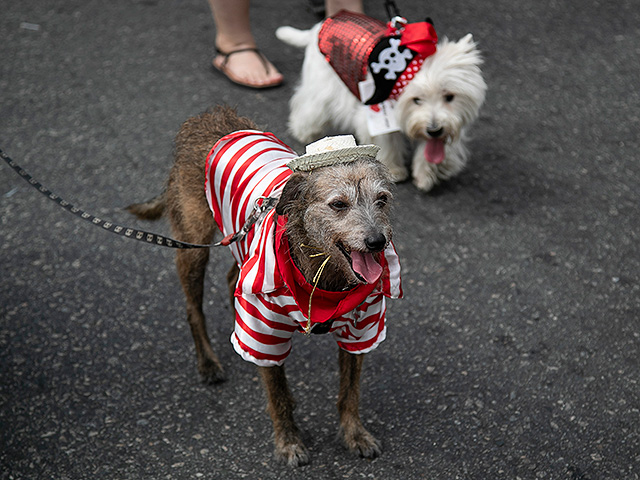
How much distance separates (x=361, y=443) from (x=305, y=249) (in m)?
0.96

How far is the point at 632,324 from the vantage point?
11.1 feet

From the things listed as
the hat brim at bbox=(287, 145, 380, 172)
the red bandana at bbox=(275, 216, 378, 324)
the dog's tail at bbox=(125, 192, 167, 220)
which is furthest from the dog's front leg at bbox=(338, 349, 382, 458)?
the dog's tail at bbox=(125, 192, 167, 220)

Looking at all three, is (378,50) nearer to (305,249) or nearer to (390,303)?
(390,303)

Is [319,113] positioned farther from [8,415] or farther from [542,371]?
[8,415]

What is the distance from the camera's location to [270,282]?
7.47 ft

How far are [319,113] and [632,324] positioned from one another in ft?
8.17

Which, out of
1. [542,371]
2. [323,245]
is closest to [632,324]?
[542,371]

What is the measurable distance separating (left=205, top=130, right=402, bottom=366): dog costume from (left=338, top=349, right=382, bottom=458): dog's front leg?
197 mm

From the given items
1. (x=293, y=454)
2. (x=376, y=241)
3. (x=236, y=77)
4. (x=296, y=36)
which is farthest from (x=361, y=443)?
(x=236, y=77)

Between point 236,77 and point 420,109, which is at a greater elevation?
point 420,109

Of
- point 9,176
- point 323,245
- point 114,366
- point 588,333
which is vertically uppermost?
point 323,245

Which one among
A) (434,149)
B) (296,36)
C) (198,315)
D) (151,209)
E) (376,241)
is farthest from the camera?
(296,36)

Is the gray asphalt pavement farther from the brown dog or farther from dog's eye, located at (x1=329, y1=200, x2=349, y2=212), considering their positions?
dog's eye, located at (x1=329, y1=200, x2=349, y2=212)

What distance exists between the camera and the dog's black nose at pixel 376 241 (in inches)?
82.3
